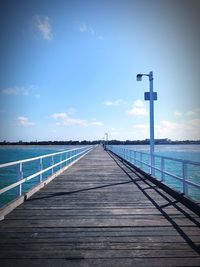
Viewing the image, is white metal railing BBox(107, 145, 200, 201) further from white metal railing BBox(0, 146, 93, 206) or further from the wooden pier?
white metal railing BBox(0, 146, 93, 206)

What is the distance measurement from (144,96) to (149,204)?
23.3 ft

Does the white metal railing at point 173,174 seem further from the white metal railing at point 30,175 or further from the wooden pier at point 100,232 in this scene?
the white metal railing at point 30,175

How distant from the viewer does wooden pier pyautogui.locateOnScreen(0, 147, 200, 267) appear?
427 centimetres

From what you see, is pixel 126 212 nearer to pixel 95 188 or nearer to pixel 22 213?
pixel 22 213

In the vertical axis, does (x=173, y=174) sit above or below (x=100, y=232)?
above

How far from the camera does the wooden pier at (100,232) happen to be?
4266 millimetres

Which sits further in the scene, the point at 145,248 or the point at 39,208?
the point at 39,208

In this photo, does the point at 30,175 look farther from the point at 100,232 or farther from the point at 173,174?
the point at 100,232

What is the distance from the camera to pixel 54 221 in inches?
244

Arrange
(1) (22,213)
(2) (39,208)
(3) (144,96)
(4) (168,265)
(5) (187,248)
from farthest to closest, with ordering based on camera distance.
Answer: (3) (144,96) → (2) (39,208) → (1) (22,213) → (5) (187,248) → (4) (168,265)

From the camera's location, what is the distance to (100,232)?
542 centimetres

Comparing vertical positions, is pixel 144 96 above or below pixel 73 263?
above

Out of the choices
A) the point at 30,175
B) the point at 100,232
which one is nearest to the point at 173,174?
the point at 100,232

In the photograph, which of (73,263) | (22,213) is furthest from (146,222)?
(22,213)
